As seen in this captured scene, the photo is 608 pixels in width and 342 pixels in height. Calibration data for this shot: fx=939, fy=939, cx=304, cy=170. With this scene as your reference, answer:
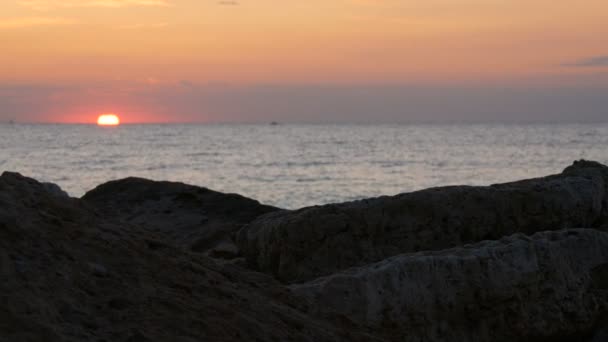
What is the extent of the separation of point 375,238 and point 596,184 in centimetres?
277

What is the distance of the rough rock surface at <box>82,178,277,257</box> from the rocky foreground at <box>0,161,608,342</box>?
569mm

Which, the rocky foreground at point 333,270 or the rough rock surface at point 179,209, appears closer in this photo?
the rocky foreground at point 333,270

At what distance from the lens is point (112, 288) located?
16.4 feet

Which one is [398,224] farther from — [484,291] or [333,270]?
[484,291]

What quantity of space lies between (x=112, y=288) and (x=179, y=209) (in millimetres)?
8929

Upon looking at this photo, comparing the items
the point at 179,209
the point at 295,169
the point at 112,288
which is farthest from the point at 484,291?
the point at 295,169

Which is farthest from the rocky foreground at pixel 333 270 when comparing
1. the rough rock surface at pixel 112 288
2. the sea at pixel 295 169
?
the sea at pixel 295 169

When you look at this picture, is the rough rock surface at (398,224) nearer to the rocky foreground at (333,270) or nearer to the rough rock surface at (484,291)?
the rocky foreground at (333,270)

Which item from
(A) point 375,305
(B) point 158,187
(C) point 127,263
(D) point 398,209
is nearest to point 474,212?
(D) point 398,209

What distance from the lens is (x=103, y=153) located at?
236ft

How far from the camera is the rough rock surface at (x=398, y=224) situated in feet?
28.9

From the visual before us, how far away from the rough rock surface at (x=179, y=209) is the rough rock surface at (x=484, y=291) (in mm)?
5231

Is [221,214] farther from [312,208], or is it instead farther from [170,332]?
[170,332]

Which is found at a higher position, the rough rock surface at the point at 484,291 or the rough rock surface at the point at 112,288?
the rough rock surface at the point at 112,288
